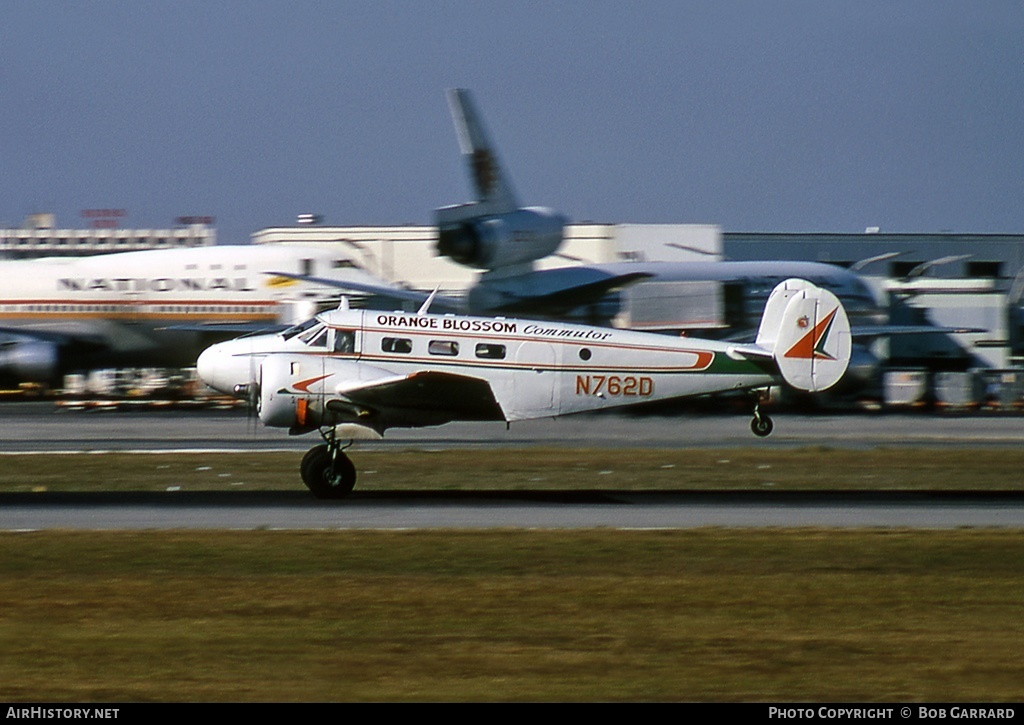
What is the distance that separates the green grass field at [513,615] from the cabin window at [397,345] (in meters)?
4.77

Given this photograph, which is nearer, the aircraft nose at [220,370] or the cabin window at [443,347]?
the aircraft nose at [220,370]

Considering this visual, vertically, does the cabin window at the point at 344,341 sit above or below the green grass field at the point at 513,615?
above

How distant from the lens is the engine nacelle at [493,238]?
4897cm

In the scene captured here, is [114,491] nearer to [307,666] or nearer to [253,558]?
[253,558]

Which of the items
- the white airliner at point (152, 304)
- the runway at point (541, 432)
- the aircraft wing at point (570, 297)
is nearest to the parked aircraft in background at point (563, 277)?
the aircraft wing at point (570, 297)

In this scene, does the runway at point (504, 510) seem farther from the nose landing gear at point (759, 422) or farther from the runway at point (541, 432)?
the runway at point (541, 432)

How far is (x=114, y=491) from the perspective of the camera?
22.2 meters

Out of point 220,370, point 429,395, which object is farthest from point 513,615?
point 220,370

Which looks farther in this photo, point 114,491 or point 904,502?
point 114,491

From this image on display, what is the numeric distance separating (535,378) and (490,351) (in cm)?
84

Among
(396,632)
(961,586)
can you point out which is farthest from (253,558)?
(961,586)

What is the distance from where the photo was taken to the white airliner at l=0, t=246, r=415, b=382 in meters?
48.7

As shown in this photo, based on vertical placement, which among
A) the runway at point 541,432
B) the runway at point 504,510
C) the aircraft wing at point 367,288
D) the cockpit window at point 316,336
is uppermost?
the aircraft wing at point 367,288

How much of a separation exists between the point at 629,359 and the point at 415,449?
1027 cm
